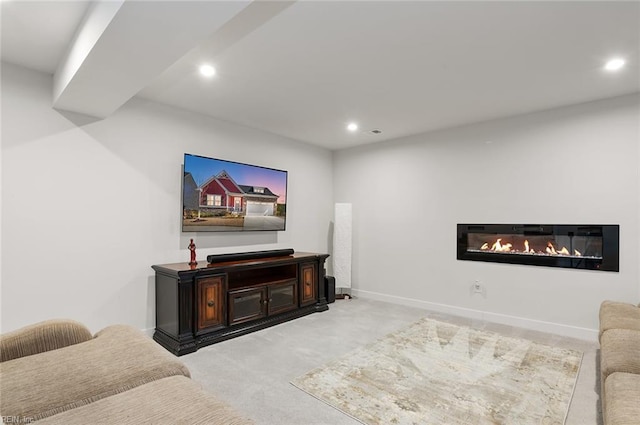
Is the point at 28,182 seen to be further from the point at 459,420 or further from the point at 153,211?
the point at 459,420

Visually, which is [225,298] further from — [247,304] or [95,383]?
[95,383]

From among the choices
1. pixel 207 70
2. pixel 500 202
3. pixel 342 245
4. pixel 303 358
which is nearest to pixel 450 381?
pixel 303 358

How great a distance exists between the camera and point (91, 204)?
3.04 meters

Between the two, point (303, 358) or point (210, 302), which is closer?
point (303, 358)

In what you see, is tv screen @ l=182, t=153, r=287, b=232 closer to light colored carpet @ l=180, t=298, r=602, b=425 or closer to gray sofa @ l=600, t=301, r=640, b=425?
light colored carpet @ l=180, t=298, r=602, b=425

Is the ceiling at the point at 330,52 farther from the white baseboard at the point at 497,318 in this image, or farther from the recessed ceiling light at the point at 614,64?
the white baseboard at the point at 497,318

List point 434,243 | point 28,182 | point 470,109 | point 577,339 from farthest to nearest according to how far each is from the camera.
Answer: point 434,243
point 470,109
point 577,339
point 28,182

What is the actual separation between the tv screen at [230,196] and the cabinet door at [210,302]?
696mm

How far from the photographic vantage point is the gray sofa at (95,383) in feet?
3.56

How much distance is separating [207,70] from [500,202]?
3.54 m

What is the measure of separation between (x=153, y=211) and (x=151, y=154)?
59 centimetres

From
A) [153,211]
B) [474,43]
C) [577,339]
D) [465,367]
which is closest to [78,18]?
[153,211]

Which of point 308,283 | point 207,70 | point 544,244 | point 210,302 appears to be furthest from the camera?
point 308,283

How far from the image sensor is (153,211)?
3467mm
